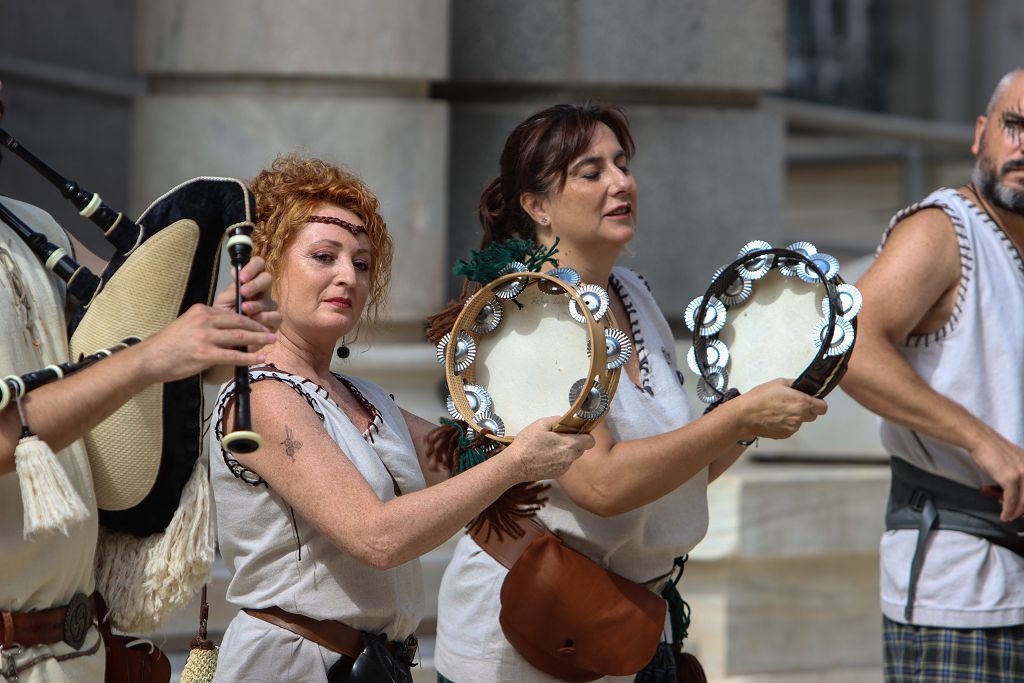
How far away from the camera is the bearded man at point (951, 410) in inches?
131

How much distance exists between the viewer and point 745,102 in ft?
19.3

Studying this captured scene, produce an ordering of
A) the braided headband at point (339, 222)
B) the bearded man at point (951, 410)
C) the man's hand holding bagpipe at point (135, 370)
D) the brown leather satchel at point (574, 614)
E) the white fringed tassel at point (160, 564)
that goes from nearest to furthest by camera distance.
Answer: the man's hand holding bagpipe at point (135, 370) < the white fringed tassel at point (160, 564) < the braided headband at point (339, 222) < the brown leather satchel at point (574, 614) < the bearded man at point (951, 410)

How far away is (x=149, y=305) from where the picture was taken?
99.3 inches

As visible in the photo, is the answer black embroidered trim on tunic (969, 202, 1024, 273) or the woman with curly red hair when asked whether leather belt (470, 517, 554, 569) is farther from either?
black embroidered trim on tunic (969, 202, 1024, 273)

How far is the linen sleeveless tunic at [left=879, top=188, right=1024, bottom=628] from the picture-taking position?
132 inches

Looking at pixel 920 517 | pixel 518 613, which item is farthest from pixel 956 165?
pixel 518 613

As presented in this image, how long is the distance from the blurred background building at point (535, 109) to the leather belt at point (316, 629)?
1811 mm

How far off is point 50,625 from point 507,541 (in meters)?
0.98

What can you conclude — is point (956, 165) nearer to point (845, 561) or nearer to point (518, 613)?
point (845, 561)

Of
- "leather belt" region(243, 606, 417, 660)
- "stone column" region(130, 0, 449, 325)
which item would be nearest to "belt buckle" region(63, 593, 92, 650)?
"leather belt" region(243, 606, 417, 660)

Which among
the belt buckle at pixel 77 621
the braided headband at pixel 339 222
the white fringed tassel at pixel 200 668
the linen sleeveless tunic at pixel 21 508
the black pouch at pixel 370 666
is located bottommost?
the white fringed tassel at pixel 200 668

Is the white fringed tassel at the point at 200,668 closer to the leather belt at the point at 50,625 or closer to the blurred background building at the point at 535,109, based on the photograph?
the leather belt at the point at 50,625

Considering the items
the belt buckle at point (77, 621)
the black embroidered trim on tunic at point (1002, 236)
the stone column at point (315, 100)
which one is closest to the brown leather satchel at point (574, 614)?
the belt buckle at point (77, 621)

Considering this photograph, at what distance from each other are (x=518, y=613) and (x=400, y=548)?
587 millimetres
